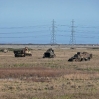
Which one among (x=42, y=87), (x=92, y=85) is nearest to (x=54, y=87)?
(x=42, y=87)

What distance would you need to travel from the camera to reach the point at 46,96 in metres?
19.3

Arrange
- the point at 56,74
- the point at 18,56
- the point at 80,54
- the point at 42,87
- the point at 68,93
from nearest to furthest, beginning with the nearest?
the point at 68,93, the point at 42,87, the point at 56,74, the point at 80,54, the point at 18,56

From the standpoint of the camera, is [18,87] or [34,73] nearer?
[18,87]

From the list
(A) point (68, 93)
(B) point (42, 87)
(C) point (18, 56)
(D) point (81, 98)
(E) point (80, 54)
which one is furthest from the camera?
(C) point (18, 56)

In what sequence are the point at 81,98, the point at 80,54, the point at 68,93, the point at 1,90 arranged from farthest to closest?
1. the point at 80,54
2. the point at 1,90
3. the point at 68,93
4. the point at 81,98

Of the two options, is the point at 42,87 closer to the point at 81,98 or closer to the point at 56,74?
the point at 81,98

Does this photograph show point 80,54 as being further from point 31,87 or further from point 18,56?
point 31,87

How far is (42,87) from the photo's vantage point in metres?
23.5

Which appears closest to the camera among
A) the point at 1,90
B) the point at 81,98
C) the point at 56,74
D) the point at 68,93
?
the point at 81,98

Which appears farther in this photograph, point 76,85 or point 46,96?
point 76,85

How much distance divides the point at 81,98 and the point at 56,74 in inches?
595

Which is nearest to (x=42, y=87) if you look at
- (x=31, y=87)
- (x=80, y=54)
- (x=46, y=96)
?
(x=31, y=87)

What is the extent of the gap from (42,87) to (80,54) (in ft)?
104

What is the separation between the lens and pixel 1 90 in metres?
22.1
